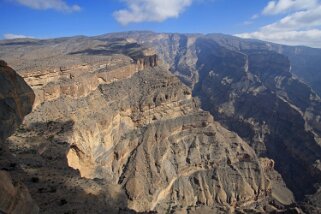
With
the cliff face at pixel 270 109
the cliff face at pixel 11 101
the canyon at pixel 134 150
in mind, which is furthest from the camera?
the cliff face at pixel 270 109

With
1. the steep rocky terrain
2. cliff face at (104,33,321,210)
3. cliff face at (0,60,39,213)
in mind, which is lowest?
cliff face at (104,33,321,210)

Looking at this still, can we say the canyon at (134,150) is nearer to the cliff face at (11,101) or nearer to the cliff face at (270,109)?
the cliff face at (11,101)

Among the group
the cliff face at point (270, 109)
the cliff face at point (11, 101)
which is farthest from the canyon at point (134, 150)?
the cliff face at point (270, 109)

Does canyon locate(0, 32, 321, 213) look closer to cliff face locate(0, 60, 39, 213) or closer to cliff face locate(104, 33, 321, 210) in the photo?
cliff face locate(0, 60, 39, 213)

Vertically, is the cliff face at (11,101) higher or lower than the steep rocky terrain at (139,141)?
higher

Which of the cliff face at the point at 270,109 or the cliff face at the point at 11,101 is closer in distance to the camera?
the cliff face at the point at 11,101

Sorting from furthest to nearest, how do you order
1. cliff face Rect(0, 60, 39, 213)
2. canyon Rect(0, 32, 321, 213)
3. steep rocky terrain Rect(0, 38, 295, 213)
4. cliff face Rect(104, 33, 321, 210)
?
1. cliff face Rect(104, 33, 321, 210)
2. steep rocky terrain Rect(0, 38, 295, 213)
3. canyon Rect(0, 32, 321, 213)
4. cliff face Rect(0, 60, 39, 213)

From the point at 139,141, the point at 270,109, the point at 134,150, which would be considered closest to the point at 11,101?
the point at 134,150

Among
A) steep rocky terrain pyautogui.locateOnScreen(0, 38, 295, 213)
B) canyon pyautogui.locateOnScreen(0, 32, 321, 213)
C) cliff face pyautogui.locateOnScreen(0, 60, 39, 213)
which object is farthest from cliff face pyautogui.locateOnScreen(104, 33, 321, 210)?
cliff face pyautogui.locateOnScreen(0, 60, 39, 213)

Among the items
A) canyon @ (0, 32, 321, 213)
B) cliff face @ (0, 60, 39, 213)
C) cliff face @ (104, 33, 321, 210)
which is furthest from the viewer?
cliff face @ (104, 33, 321, 210)
